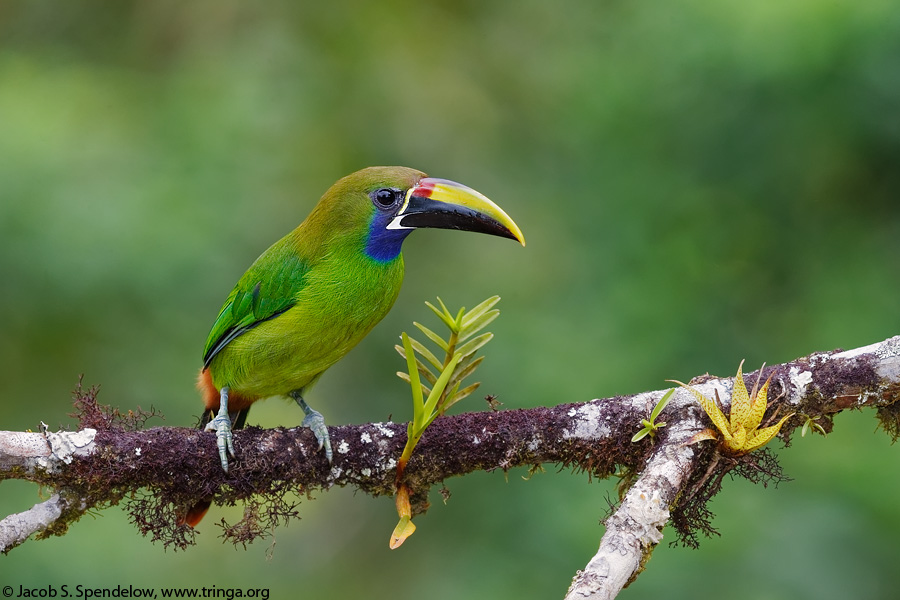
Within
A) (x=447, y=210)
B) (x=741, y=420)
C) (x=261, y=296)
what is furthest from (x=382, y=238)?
(x=741, y=420)

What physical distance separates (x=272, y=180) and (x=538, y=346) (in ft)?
4.97

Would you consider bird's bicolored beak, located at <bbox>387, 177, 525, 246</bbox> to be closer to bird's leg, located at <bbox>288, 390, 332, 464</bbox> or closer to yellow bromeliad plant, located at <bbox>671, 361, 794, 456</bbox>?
bird's leg, located at <bbox>288, 390, 332, 464</bbox>

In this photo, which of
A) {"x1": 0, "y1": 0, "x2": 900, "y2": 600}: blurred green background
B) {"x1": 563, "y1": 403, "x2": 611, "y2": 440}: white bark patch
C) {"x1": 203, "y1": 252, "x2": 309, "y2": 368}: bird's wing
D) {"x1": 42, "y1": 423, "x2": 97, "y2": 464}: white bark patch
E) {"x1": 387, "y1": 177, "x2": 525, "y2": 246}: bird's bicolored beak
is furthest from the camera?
{"x1": 0, "y1": 0, "x2": 900, "y2": 600}: blurred green background

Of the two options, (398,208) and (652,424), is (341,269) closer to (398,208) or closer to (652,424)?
(398,208)

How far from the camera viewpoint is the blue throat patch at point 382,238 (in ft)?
8.94

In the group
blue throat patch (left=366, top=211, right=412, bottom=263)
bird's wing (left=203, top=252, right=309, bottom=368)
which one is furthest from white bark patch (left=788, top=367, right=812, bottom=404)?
bird's wing (left=203, top=252, right=309, bottom=368)

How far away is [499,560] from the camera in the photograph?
3.79 m

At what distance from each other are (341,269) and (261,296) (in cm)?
30

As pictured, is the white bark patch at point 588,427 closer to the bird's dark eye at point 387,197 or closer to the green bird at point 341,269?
the green bird at point 341,269

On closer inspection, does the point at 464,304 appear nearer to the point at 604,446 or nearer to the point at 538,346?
the point at 538,346

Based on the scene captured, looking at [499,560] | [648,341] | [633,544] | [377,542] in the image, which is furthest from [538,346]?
[633,544]

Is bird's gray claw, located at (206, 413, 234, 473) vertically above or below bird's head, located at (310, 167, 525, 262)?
below

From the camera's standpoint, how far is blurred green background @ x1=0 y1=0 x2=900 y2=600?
→ 12.0 feet

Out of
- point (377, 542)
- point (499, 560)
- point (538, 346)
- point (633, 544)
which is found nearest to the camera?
point (633, 544)
